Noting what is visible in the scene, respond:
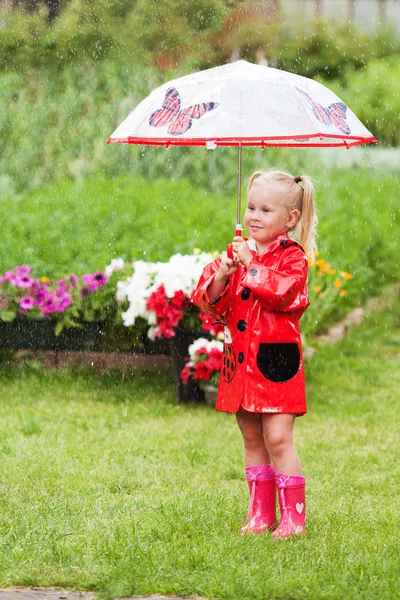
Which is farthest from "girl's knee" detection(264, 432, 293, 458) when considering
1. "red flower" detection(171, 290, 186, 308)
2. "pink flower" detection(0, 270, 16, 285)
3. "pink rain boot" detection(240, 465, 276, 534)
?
"pink flower" detection(0, 270, 16, 285)

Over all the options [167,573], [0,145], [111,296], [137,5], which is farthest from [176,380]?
[137,5]

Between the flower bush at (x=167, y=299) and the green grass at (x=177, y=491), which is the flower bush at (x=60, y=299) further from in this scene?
the green grass at (x=177, y=491)

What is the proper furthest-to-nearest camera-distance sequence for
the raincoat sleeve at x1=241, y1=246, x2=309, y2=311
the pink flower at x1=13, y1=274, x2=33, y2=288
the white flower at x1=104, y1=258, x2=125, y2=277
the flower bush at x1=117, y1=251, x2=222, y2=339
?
the white flower at x1=104, y1=258, x2=125, y2=277, the pink flower at x1=13, y1=274, x2=33, y2=288, the flower bush at x1=117, y1=251, x2=222, y2=339, the raincoat sleeve at x1=241, y1=246, x2=309, y2=311

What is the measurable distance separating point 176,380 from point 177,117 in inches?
127

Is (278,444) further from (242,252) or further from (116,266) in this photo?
(116,266)

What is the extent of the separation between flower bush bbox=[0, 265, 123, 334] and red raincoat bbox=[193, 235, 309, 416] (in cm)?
324

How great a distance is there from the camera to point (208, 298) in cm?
410

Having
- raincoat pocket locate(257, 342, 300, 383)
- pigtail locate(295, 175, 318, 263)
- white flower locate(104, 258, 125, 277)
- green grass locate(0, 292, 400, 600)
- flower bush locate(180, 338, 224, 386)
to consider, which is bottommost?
green grass locate(0, 292, 400, 600)

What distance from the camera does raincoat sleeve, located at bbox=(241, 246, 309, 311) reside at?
392 cm

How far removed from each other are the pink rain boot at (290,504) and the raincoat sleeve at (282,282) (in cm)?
64

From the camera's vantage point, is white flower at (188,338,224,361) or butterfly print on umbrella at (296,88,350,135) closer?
butterfly print on umbrella at (296,88,350,135)

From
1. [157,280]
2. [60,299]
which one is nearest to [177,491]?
[157,280]

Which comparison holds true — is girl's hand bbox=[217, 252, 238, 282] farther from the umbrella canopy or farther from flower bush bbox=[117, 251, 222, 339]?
flower bush bbox=[117, 251, 222, 339]

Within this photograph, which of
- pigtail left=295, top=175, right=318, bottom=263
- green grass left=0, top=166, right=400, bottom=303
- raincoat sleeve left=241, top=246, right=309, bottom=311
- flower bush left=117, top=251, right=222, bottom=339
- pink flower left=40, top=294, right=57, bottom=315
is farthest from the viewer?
green grass left=0, top=166, right=400, bottom=303
